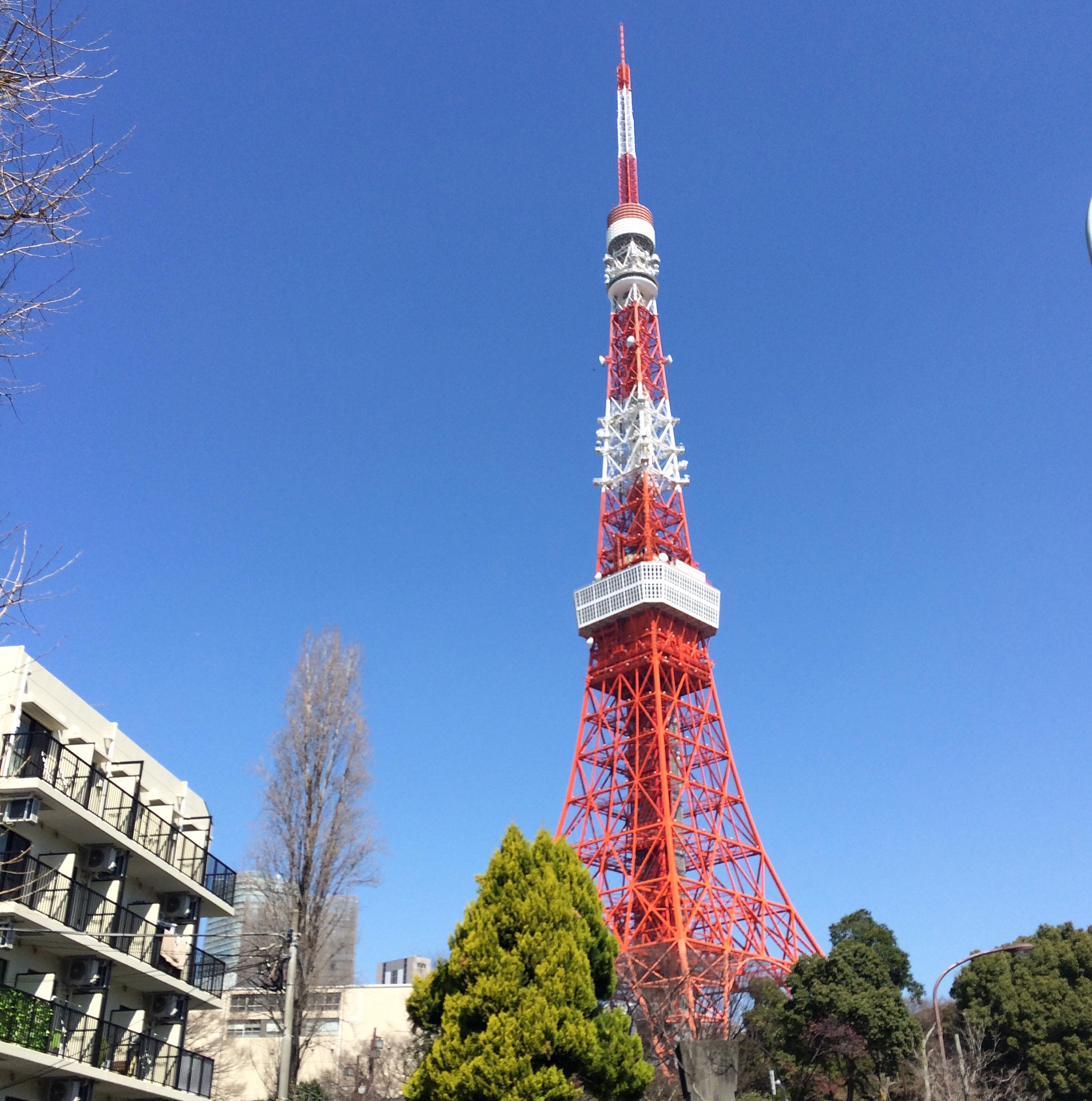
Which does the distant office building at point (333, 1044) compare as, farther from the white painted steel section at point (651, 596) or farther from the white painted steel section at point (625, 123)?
the white painted steel section at point (625, 123)

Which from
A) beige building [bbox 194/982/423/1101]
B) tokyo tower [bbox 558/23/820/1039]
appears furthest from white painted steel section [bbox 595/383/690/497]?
beige building [bbox 194/982/423/1101]

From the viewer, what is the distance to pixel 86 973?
19703 millimetres

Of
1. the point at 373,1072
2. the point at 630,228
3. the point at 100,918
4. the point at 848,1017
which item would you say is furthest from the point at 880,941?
the point at 630,228

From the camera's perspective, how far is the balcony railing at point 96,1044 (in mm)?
16938

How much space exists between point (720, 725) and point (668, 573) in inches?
304

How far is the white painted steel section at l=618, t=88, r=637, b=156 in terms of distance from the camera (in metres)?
65.2

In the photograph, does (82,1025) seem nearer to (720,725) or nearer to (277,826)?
(277,826)

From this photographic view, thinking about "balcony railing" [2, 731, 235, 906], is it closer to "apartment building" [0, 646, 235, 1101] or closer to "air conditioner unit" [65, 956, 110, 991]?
"apartment building" [0, 646, 235, 1101]

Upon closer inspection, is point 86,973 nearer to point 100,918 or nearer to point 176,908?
point 100,918

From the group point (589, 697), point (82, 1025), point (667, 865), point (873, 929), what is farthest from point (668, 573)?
point (82, 1025)

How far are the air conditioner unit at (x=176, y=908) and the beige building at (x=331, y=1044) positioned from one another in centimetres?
1362

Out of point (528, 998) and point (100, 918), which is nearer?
point (528, 998)

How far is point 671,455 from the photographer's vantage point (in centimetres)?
6047

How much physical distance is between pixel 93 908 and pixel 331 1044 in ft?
93.6
